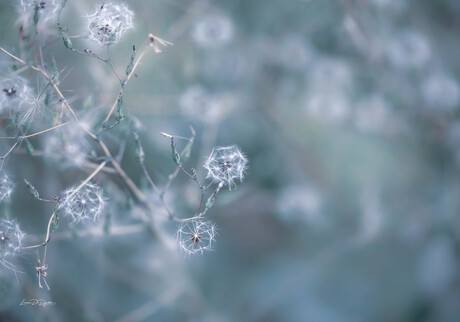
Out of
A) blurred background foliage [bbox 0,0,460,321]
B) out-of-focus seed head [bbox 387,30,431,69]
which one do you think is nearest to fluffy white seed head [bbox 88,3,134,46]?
blurred background foliage [bbox 0,0,460,321]

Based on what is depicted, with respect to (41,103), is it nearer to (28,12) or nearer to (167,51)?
(28,12)

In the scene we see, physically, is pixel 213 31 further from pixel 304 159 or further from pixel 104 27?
pixel 104 27

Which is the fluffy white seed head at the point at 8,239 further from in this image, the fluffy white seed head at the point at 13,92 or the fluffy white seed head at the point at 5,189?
the fluffy white seed head at the point at 13,92

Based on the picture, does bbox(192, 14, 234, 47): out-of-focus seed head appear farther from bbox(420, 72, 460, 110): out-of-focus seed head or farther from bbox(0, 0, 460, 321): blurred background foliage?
bbox(420, 72, 460, 110): out-of-focus seed head
